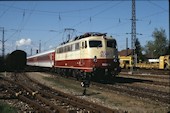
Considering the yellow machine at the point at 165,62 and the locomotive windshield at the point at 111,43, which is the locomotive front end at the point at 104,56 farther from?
the yellow machine at the point at 165,62

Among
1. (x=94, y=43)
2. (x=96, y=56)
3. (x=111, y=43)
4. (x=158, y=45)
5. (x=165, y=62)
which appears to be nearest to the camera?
(x=96, y=56)

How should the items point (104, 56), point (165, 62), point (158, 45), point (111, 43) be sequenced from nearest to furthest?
point (104, 56), point (111, 43), point (165, 62), point (158, 45)

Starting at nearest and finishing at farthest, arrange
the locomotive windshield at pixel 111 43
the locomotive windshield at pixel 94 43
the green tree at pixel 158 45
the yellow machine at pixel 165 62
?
the locomotive windshield at pixel 94 43 < the locomotive windshield at pixel 111 43 < the yellow machine at pixel 165 62 < the green tree at pixel 158 45

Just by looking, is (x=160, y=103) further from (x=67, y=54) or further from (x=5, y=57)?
(x=5, y=57)

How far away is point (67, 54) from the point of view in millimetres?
27594

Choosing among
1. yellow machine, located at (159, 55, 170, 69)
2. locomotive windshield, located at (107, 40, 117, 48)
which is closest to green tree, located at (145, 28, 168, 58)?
yellow machine, located at (159, 55, 170, 69)

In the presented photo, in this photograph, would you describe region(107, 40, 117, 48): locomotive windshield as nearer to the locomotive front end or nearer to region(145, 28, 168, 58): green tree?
the locomotive front end

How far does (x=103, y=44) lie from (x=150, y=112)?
11.3 meters

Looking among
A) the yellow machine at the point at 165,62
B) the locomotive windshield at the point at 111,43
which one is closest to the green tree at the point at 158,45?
the yellow machine at the point at 165,62

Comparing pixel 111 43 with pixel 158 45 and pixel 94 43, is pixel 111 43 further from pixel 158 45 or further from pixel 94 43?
pixel 158 45

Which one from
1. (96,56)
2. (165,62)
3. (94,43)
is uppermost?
(94,43)

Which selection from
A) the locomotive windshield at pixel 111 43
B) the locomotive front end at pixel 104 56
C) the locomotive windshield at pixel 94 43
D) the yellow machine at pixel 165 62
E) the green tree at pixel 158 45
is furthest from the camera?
the green tree at pixel 158 45

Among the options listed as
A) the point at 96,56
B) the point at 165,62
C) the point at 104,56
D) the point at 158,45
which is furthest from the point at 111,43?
the point at 158,45

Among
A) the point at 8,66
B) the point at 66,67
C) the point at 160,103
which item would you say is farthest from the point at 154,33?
the point at 160,103
